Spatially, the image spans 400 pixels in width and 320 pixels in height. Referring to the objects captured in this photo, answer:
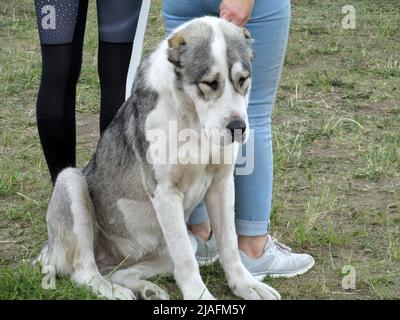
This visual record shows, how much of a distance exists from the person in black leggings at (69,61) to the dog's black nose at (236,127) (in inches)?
47.6

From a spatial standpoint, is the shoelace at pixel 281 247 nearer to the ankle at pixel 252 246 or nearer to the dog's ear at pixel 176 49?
the ankle at pixel 252 246

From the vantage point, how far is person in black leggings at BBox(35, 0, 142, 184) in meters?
4.49

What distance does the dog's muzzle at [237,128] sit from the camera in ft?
12.0

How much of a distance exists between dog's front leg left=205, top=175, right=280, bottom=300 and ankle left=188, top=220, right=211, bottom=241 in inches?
16.0

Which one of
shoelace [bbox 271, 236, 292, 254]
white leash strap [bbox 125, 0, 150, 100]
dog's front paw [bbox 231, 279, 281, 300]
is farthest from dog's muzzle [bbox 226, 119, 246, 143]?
white leash strap [bbox 125, 0, 150, 100]

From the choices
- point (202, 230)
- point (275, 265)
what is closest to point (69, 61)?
point (202, 230)

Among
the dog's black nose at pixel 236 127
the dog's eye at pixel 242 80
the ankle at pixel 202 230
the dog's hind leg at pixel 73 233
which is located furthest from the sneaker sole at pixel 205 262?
the dog's eye at pixel 242 80

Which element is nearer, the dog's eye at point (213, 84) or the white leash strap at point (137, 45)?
the dog's eye at point (213, 84)

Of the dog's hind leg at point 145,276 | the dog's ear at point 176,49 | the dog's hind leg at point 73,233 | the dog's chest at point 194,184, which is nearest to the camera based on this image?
the dog's ear at point 176,49

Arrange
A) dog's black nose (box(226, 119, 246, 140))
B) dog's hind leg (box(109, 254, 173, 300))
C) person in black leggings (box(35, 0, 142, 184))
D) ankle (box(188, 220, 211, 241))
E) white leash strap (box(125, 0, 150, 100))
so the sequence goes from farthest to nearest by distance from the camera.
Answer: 1. white leash strap (box(125, 0, 150, 100))
2. ankle (box(188, 220, 211, 241))
3. person in black leggings (box(35, 0, 142, 184))
4. dog's hind leg (box(109, 254, 173, 300))
5. dog's black nose (box(226, 119, 246, 140))

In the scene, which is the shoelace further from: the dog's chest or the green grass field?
the dog's chest

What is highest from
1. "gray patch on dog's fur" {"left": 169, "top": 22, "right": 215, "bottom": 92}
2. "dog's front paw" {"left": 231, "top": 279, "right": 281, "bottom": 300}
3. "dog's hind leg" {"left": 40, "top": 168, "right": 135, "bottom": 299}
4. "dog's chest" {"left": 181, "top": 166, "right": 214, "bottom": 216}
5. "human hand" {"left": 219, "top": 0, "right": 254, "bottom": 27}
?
"human hand" {"left": 219, "top": 0, "right": 254, "bottom": 27}

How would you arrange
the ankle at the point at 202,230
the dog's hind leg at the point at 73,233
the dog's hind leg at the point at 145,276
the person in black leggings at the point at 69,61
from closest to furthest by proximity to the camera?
1. the dog's hind leg at the point at 145,276
2. the dog's hind leg at the point at 73,233
3. the person in black leggings at the point at 69,61
4. the ankle at the point at 202,230
